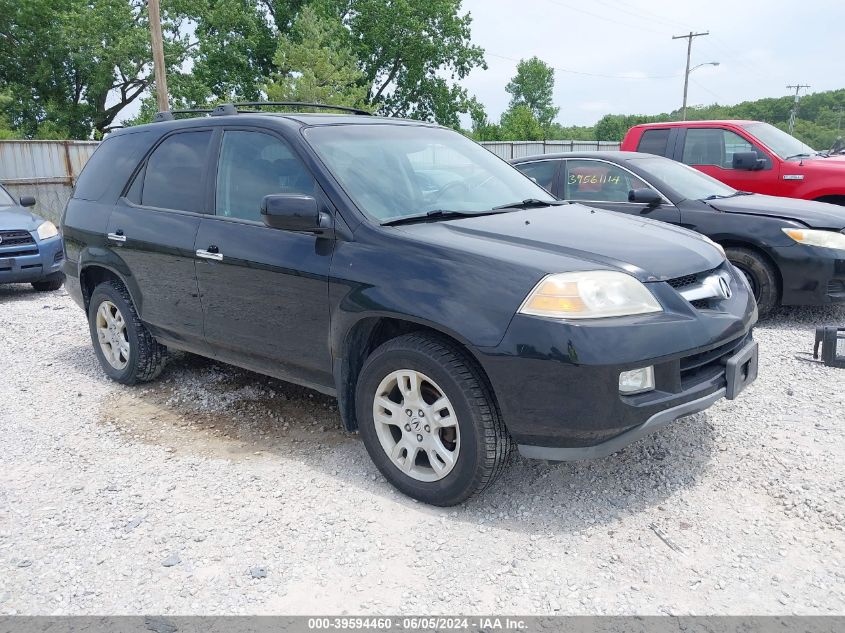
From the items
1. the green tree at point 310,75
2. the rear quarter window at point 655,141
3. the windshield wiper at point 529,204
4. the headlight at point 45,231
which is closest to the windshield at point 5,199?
the headlight at point 45,231

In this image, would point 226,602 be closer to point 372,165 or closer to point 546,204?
point 372,165

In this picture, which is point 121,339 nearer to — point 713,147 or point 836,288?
point 836,288

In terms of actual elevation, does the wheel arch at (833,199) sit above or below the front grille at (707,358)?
above

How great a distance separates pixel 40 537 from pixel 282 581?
1197 millimetres

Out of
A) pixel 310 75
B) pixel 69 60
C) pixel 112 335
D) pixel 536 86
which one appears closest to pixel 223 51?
pixel 69 60

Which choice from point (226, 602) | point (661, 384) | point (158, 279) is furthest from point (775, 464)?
point (158, 279)

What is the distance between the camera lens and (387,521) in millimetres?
3092

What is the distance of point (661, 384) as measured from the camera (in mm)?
2863

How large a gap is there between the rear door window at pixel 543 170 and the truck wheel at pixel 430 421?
14.3 ft

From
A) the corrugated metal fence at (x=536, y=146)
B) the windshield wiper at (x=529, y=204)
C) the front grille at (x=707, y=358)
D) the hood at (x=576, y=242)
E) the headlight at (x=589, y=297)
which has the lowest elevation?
the front grille at (x=707, y=358)

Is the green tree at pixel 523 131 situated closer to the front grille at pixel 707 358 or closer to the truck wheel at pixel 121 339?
the truck wheel at pixel 121 339

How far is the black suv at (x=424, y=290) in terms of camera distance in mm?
2799

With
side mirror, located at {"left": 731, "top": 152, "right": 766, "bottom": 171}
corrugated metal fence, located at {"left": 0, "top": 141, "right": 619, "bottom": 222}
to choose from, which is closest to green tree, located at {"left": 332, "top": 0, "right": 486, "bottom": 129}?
corrugated metal fence, located at {"left": 0, "top": 141, "right": 619, "bottom": 222}

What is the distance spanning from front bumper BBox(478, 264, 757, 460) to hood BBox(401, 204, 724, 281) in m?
0.22
